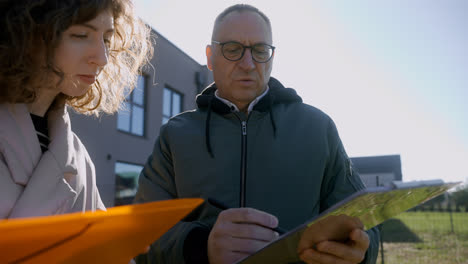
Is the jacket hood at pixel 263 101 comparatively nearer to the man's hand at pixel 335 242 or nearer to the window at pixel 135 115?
the man's hand at pixel 335 242

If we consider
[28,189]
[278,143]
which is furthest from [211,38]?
[28,189]

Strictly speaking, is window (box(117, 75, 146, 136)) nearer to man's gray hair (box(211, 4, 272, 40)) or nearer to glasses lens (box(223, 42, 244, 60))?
man's gray hair (box(211, 4, 272, 40))

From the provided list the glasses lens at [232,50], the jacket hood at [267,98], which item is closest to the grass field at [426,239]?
the jacket hood at [267,98]

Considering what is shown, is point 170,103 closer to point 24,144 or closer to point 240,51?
point 240,51

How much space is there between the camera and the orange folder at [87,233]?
0.60m

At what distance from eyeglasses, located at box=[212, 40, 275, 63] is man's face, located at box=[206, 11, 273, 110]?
16 mm

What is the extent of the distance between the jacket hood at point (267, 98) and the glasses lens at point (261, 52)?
0.18m

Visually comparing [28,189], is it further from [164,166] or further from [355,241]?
[355,241]

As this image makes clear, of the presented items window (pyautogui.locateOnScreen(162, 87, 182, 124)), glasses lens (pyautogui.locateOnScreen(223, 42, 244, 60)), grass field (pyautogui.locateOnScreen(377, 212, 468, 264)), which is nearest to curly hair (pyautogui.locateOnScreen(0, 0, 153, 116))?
glasses lens (pyautogui.locateOnScreen(223, 42, 244, 60))

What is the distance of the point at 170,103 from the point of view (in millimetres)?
14867

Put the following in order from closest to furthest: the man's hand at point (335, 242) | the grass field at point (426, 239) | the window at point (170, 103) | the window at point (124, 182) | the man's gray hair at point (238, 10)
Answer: the man's hand at point (335, 242) → the man's gray hair at point (238, 10) → the grass field at point (426, 239) → the window at point (124, 182) → the window at point (170, 103)

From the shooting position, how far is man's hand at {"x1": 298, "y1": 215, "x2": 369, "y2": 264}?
37.5 inches

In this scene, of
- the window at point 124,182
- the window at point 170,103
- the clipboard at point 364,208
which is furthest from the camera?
the window at point 170,103

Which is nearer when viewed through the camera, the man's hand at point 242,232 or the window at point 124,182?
the man's hand at point 242,232
